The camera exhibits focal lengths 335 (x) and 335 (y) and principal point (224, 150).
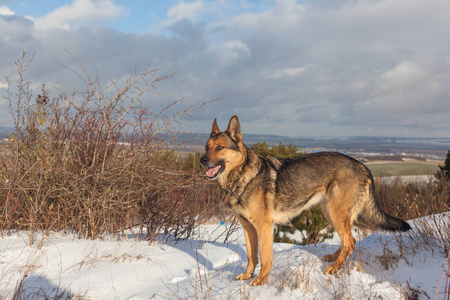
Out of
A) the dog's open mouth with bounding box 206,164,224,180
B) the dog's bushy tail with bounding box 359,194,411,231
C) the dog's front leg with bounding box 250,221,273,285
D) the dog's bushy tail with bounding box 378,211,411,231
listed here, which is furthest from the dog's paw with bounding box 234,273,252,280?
the dog's bushy tail with bounding box 378,211,411,231

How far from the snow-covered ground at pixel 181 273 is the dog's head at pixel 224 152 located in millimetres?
1191

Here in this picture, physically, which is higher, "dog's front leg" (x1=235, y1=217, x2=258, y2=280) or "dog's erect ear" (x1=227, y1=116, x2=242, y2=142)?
"dog's erect ear" (x1=227, y1=116, x2=242, y2=142)

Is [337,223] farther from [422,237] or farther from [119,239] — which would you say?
[119,239]

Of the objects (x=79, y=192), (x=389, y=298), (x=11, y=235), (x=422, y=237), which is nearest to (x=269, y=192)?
(x=389, y=298)

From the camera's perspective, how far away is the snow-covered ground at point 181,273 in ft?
12.4

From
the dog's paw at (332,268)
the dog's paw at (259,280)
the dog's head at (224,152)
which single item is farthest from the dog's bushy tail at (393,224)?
the dog's head at (224,152)

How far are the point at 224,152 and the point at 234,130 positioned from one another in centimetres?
38

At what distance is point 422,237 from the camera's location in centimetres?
498

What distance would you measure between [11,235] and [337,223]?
5.36 meters

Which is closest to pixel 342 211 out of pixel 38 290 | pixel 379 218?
pixel 379 218

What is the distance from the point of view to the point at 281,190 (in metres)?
4.64

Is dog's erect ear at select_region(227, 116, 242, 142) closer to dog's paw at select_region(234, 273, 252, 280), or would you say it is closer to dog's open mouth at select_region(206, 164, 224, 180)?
dog's open mouth at select_region(206, 164, 224, 180)

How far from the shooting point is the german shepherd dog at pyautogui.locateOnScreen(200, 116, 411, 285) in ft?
14.7

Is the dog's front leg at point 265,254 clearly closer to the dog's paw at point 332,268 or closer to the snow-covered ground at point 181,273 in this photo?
the snow-covered ground at point 181,273
